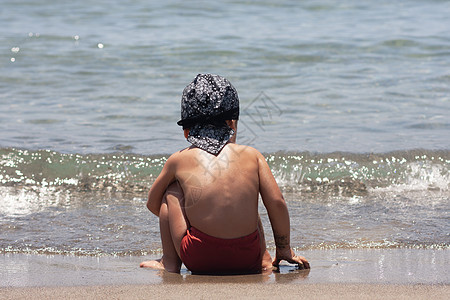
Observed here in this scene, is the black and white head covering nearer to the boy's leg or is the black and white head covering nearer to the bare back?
the bare back

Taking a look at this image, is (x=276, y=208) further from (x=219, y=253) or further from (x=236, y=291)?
(x=236, y=291)

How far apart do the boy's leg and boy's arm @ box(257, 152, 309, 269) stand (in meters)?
0.36

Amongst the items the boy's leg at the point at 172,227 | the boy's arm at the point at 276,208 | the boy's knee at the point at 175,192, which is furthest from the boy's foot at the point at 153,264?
the boy's arm at the point at 276,208

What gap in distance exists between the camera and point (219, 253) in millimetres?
2840

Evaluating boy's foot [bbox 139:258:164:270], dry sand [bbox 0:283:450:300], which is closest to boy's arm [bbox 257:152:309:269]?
dry sand [bbox 0:283:450:300]

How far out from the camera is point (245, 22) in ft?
40.6

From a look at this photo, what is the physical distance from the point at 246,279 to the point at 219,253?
164mm

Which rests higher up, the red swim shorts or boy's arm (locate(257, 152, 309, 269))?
boy's arm (locate(257, 152, 309, 269))

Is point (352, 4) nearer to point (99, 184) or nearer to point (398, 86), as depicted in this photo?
point (398, 86)

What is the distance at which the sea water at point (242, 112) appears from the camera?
406 cm

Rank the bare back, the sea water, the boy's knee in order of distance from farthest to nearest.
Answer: the sea water
the boy's knee
the bare back

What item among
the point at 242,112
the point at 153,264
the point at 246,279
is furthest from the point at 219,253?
the point at 242,112

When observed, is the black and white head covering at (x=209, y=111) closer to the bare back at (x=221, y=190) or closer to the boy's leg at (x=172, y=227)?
the bare back at (x=221, y=190)

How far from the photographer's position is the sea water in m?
4.06
